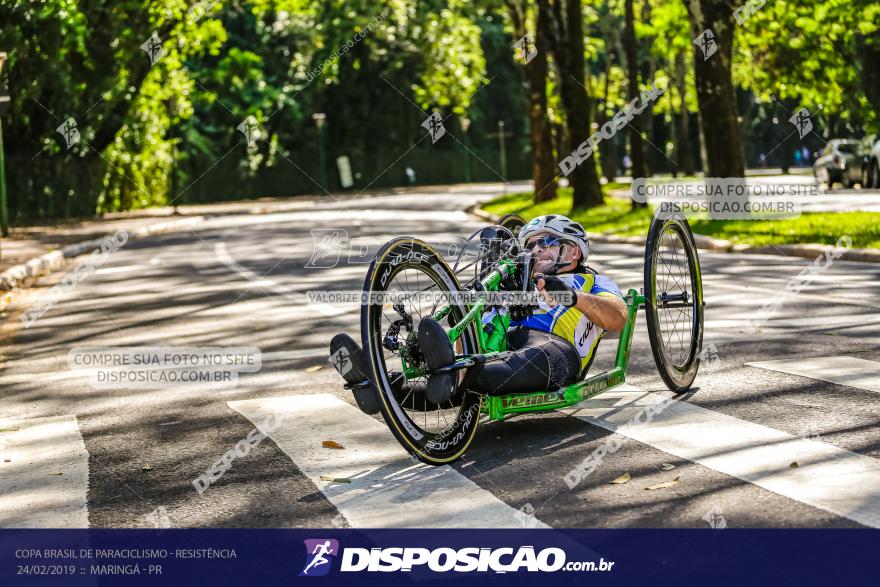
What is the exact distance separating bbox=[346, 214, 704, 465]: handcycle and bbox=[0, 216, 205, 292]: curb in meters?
13.3

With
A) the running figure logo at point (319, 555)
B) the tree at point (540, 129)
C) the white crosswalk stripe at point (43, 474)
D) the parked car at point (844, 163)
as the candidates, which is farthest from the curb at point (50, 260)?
the parked car at point (844, 163)

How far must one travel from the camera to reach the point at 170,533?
5.16 m

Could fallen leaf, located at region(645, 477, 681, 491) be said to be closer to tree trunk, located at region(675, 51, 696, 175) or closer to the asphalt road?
Result: the asphalt road

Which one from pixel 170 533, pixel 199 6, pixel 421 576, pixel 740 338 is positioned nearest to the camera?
pixel 421 576

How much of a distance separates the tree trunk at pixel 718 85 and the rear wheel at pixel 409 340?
18.0m

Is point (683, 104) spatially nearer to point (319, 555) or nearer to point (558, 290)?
point (558, 290)

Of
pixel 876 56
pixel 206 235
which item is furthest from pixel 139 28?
pixel 876 56

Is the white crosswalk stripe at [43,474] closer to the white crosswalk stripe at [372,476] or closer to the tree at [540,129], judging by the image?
the white crosswalk stripe at [372,476]

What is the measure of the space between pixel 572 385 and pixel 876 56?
37969 mm

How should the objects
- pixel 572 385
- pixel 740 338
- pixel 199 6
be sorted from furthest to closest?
pixel 199 6, pixel 740 338, pixel 572 385

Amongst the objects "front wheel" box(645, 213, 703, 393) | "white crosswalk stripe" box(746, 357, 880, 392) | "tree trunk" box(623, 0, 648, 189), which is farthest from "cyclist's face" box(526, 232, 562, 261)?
"tree trunk" box(623, 0, 648, 189)

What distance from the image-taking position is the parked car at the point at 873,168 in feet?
116

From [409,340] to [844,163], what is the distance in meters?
36.3

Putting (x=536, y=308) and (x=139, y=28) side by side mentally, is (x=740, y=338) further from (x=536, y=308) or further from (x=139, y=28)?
(x=139, y=28)
